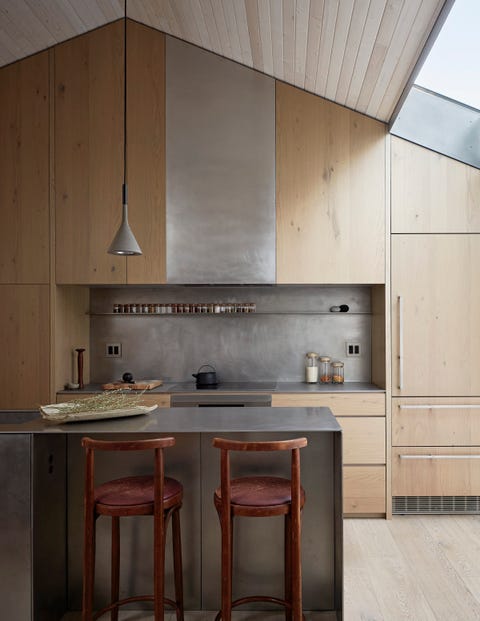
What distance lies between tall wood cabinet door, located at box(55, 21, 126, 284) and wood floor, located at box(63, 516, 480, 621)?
226 centimetres

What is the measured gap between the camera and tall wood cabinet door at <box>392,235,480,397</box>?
12.3ft

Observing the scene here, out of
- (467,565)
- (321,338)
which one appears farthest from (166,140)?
(467,565)

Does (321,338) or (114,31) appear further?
(321,338)

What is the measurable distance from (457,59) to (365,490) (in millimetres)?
2746

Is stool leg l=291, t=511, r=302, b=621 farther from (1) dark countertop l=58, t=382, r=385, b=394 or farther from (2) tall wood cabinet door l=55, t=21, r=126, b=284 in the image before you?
(2) tall wood cabinet door l=55, t=21, r=126, b=284

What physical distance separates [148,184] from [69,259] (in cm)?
79

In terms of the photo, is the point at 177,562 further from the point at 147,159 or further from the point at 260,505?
the point at 147,159

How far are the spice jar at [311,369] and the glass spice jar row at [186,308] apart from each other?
59 cm

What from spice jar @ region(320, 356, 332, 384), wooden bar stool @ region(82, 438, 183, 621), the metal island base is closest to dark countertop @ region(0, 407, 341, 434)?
the metal island base

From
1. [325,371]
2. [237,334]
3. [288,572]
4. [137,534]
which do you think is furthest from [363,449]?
[137,534]

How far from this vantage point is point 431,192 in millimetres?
3781

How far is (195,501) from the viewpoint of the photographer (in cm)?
254

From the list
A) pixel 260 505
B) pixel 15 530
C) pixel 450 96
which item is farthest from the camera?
pixel 450 96

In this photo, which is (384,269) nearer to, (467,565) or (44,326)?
(467,565)
